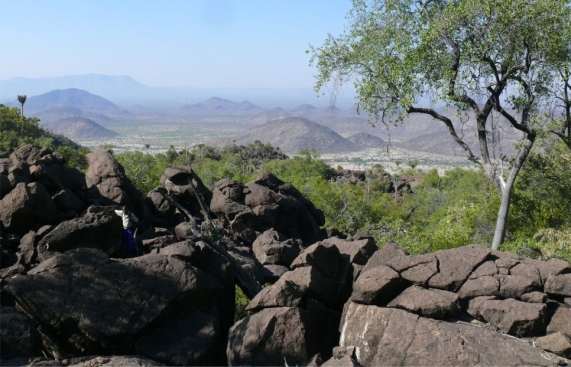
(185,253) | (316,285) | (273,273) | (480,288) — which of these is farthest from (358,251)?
(273,273)

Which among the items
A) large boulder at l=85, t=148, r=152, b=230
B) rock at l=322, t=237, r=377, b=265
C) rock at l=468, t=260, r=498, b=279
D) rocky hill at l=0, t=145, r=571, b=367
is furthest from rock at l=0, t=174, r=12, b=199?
rock at l=468, t=260, r=498, b=279

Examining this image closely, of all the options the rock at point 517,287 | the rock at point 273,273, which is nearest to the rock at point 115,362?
the rock at point 517,287

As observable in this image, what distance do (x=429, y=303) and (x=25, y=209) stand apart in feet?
51.2

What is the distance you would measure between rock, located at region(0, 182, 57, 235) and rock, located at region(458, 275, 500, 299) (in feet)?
52.7

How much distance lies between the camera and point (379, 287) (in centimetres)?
1283

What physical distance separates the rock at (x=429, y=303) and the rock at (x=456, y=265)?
47 centimetres

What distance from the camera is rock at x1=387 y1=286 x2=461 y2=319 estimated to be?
1209cm

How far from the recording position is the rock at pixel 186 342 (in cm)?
1246

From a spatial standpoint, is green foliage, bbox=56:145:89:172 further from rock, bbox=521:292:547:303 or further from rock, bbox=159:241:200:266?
rock, bbox=521:292:547:303

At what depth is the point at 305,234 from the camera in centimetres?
3253

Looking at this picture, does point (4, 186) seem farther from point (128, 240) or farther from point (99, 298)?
point (99, 298)

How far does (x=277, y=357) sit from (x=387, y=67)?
14273mm

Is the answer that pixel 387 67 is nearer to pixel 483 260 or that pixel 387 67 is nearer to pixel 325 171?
pixel 483 260

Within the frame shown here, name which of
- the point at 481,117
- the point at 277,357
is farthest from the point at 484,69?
the point at 277,357
